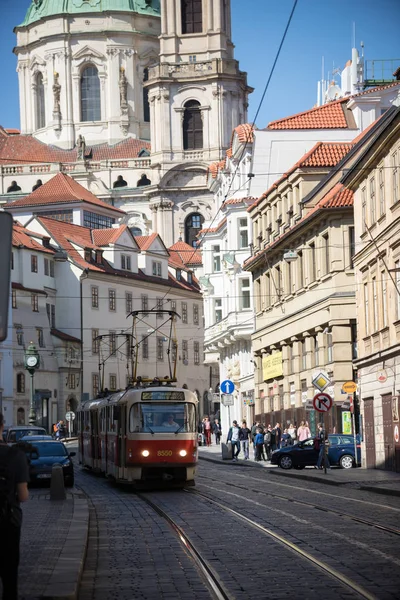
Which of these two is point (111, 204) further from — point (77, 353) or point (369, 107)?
point (369, 107)

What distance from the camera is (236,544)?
731 inches

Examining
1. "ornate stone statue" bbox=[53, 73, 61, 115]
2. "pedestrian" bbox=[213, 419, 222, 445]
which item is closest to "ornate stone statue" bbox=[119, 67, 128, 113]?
"ornate stone statue" bbox=[53, 73, 61, 115]

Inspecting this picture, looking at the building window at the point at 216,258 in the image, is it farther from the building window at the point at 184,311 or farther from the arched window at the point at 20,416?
the building window at the point at 184,311

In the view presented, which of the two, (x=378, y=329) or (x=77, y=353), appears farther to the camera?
(x=77, y=353)

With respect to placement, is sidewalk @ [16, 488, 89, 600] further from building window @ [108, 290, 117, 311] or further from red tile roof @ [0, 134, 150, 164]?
red tile roof @ [0, 134, 150, 164]

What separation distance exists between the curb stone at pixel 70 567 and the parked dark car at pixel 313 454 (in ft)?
85.9

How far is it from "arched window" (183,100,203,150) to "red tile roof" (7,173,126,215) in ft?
44.3

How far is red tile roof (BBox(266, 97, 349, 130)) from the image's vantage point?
69.0 meters

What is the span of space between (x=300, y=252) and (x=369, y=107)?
10874 mm

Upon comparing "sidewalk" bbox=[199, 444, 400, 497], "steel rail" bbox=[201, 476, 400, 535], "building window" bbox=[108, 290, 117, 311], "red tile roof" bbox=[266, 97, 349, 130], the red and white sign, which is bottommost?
"steel rail" bbox=[201, 476, 400, 535]

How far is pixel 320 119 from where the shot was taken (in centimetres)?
6950

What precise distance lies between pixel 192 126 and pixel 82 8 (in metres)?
23.7

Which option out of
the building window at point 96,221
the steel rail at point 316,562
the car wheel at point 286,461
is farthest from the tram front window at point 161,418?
the building window at point 96,221

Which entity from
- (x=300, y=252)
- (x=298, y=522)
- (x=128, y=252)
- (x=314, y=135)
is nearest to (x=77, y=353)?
(x=128, y=252)
